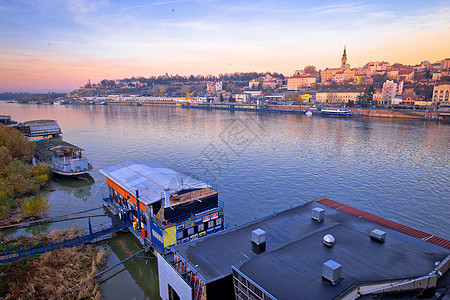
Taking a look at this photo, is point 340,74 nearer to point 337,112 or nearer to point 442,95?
point 442,95

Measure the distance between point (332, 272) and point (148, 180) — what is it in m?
9.45

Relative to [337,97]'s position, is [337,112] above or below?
below

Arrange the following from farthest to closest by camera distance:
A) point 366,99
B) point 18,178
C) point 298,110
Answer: point 298,110 → point 366,99 → point 18,178

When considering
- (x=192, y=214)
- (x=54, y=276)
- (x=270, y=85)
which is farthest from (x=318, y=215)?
(x=270, y=85)

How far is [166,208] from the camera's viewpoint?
33.0 feet

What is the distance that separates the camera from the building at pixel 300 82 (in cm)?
13600

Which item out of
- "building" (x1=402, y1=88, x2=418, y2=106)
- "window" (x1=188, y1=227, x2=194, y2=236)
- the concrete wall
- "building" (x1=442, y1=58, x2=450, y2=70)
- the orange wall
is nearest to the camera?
the concrete wall

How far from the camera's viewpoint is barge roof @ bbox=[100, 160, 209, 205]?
1136cm

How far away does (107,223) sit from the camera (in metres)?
15.1

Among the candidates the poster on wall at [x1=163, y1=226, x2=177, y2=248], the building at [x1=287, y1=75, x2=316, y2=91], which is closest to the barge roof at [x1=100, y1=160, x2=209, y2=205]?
the poster on wall at [x1=163, y1=226, x2=177, y2=248]

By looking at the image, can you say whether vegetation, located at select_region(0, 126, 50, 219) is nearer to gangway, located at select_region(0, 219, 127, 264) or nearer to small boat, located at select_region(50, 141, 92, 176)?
small boat, located at select_region(50, 141, 92, 176)

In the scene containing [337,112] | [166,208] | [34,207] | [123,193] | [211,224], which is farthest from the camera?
[337,112]

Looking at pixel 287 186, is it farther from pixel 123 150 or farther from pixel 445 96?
pixel 445 96

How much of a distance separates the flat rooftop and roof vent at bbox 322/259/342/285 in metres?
0.13
